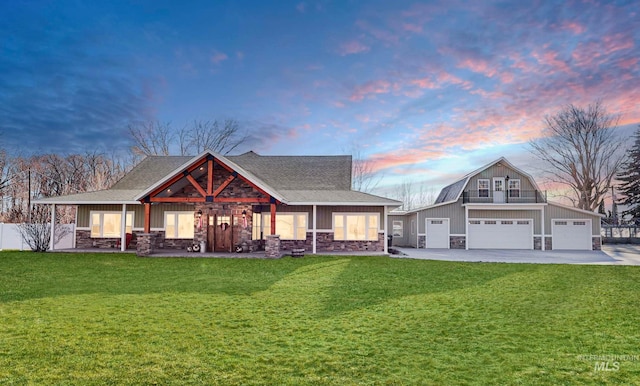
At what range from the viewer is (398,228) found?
27.1 meters

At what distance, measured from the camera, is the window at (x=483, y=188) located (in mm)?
23172

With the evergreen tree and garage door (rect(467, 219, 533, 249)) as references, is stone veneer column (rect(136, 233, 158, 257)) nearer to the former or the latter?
garage door (rect(467, 219, 533, 249))

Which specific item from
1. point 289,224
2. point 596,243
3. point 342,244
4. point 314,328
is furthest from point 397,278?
point 596,243

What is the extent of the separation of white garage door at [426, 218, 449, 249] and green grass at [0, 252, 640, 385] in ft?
39.0

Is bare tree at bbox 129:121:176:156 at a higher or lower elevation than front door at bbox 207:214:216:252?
higher

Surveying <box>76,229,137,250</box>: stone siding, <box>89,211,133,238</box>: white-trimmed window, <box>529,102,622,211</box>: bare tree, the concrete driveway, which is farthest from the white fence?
<box>529,102,622,211</box>: bare tree

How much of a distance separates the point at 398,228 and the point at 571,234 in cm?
1074

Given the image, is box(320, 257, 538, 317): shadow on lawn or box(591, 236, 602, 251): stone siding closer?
box(320, 257, 538, 317): shadow on lawn

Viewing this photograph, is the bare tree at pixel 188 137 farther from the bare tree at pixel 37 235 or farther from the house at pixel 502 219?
the house at pixel 502 219

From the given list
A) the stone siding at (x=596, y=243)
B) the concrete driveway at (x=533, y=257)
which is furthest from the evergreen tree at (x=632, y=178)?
the concrete driveway at (x=533, y=257)

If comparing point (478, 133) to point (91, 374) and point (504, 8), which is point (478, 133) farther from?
point (91, 374)

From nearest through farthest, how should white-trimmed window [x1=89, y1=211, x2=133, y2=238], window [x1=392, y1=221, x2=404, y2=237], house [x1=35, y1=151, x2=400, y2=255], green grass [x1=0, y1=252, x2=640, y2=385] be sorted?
1. green grass [x1=0, y1=252, x2=640, y2=385]
2. house [x1=35, y1=151, x2=400, y2=255]
3. white-trimmed window [x1=89, y1=211, x2=133, y2=238]
4. window [x1=392, y1=221, x2=404, y2=237]

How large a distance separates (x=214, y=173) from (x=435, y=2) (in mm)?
12082

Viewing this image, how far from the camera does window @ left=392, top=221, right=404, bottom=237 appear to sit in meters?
27.0
